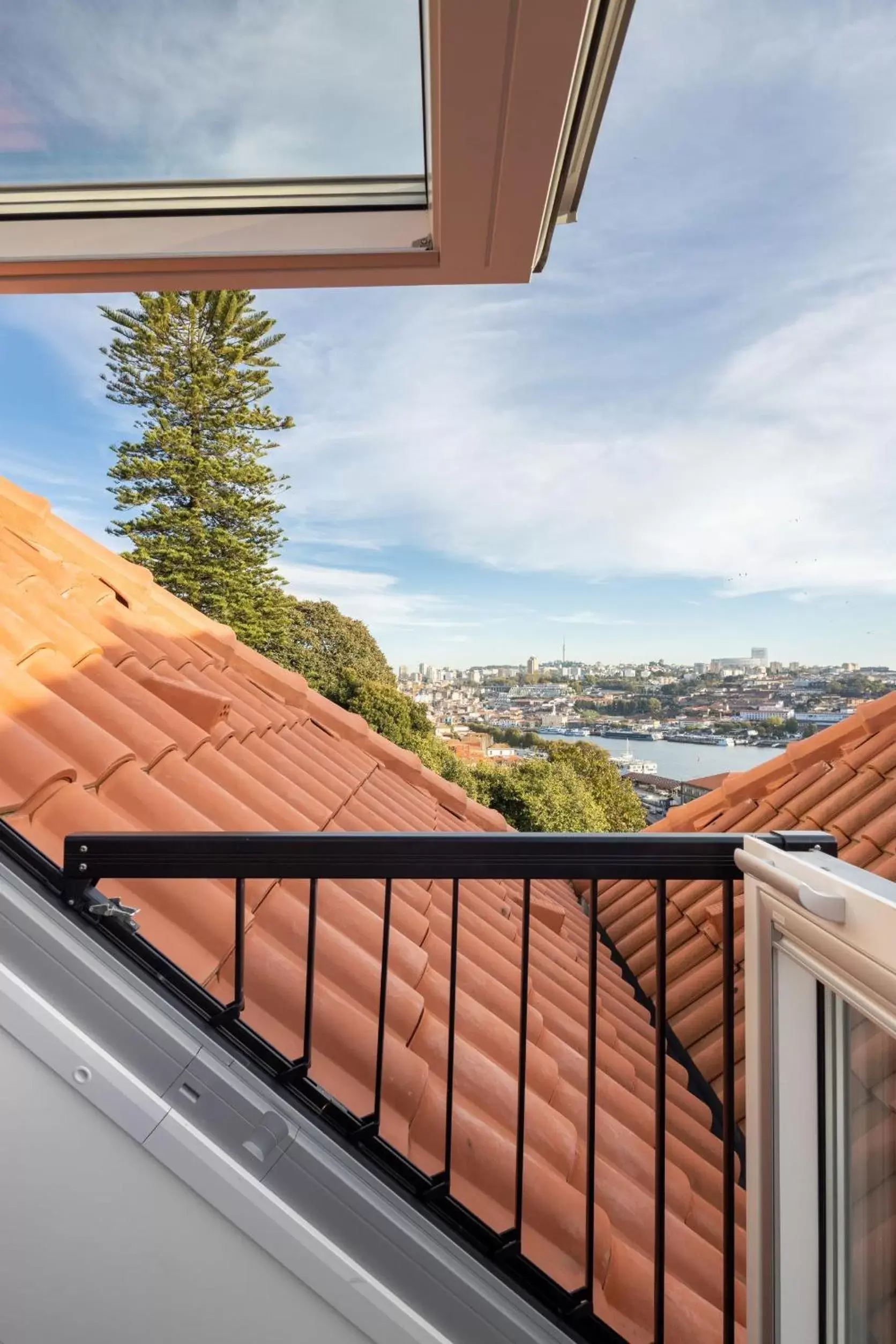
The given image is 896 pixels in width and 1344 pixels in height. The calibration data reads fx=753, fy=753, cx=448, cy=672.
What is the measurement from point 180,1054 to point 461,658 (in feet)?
70.2

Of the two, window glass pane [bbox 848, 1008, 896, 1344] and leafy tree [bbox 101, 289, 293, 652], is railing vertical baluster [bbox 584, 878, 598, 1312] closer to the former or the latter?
window glass pane [bbox 848, 1008, 896, 1344]

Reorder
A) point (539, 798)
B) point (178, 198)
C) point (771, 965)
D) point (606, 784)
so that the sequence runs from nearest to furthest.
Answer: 1. point (771, 965)
2. point (178, 198)
3. point (539, 798)
4. point (606, 784)

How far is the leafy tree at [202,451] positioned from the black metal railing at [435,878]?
1077 centimetres

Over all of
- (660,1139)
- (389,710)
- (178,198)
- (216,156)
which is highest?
(216,156)

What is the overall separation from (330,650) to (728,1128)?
13678 millimetres

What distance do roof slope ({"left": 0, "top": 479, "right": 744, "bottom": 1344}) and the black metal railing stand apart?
6cm

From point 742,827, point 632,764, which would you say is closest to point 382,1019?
point 742,827

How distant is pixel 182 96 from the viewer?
1591 millimetres

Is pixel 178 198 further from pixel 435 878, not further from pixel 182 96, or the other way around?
pixel 435 878

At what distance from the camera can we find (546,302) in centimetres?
2167

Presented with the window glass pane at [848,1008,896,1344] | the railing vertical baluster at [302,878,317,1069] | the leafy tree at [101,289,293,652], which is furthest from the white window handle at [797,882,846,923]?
the leafy tree at [101,289,293,652]

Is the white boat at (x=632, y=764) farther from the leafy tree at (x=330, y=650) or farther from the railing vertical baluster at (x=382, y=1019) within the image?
the railing vertical baluster at (x=382, y=1019)

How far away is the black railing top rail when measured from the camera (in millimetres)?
860

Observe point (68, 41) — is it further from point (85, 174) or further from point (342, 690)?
point (342, 690)
